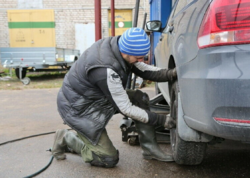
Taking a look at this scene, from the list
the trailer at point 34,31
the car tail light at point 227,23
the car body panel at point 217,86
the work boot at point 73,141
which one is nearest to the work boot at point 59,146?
the work boot at point 73,141

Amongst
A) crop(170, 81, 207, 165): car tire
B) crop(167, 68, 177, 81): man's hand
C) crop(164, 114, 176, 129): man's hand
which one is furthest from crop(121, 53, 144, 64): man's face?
crop(164, 114, 176, 129): man's hand

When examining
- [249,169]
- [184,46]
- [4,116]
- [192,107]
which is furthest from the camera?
[4,116]

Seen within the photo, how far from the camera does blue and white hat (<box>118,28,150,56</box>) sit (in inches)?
79.9

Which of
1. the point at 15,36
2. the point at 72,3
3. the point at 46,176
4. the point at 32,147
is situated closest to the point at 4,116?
the point at 32,147

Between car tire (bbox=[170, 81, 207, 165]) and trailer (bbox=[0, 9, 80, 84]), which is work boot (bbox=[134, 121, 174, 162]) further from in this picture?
trailer (bbox=[0, 9, 80, 84])

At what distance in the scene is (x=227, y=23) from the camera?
51.9 inches

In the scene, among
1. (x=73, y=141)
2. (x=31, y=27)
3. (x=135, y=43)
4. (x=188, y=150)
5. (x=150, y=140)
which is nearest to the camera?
(x=188, y=150)

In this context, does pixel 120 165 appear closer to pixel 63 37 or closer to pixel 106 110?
pixel 106 110

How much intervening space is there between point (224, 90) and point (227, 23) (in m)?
0.34

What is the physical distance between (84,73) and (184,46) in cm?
94

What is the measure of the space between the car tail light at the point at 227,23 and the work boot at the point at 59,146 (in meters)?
1.72

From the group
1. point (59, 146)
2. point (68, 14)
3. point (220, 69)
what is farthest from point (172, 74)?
point (68, 14)

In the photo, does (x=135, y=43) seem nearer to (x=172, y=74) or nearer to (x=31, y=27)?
(x=172, y=74)

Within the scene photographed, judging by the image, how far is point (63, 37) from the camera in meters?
13.2
